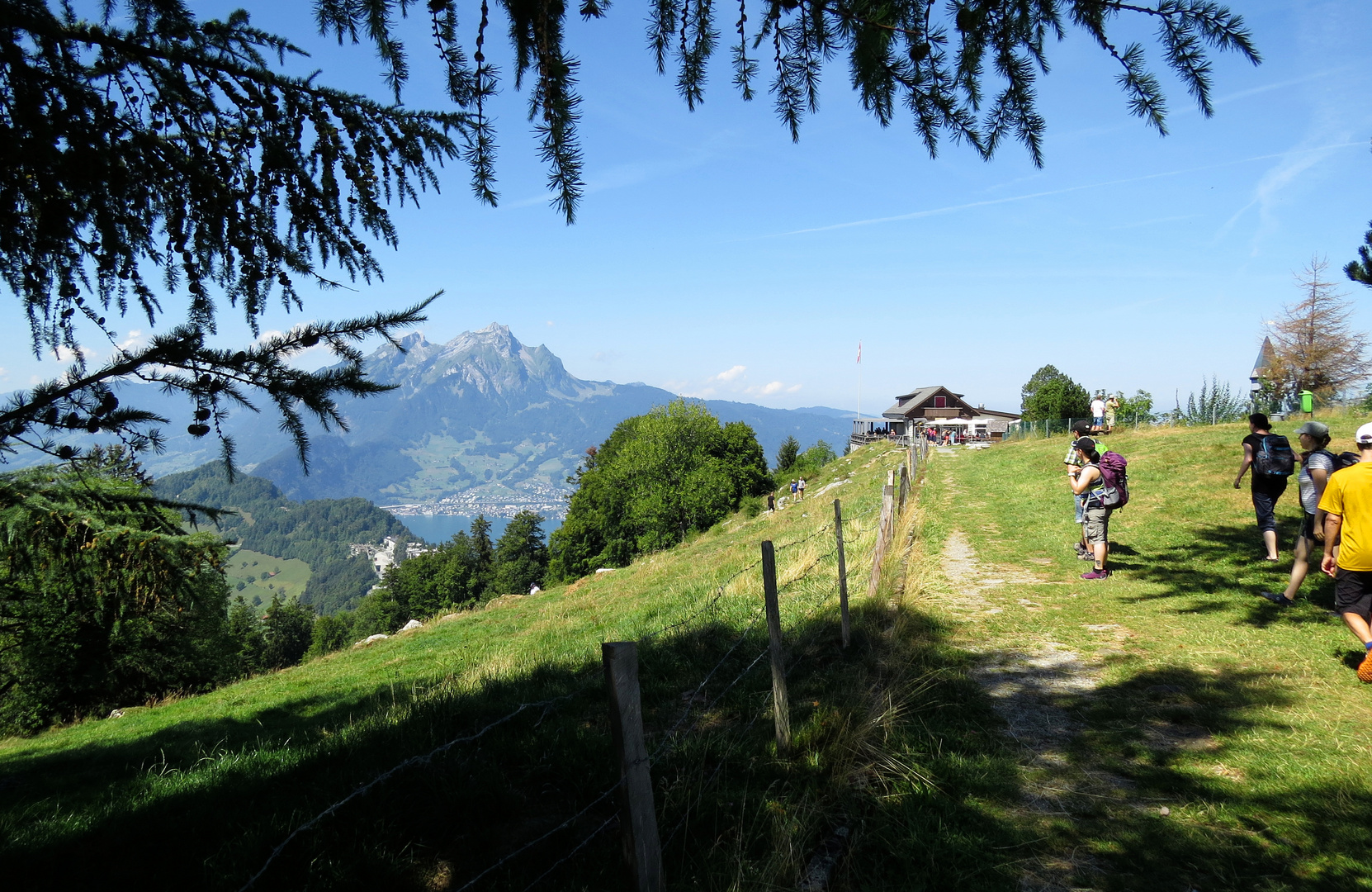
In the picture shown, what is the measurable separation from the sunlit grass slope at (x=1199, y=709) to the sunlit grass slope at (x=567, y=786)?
0.70 m

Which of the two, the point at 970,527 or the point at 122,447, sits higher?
the point at 122,447

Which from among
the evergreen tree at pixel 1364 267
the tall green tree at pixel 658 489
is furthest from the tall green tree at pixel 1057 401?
the evergreen tree at pixel 1364 267

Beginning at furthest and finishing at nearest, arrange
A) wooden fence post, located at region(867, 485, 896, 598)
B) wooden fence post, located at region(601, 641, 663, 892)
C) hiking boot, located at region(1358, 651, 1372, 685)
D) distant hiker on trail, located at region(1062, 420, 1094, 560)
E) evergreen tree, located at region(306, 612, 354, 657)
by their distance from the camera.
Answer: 1. evergreen tree, located at region(306, 612, 354, 657)
2. distant hiker on trail, located at region(1062, 420, 1094, 560)
3. wooden fence post, located at region(867, 485, 896, 598)
4. hiking boot, located at region(1358, 651, 1372, 685)
5. wooden fence post, located at region(601, 641, 663, 892)

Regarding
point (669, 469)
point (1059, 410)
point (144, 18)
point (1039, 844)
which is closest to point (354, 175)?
point (144, 18)

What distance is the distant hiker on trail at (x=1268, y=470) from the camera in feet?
29.3

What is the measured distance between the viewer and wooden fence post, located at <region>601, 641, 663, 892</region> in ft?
8.80

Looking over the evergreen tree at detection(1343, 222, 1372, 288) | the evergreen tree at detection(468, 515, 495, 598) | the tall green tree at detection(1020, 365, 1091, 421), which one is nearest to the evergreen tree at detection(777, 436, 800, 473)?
the tall green tree at detection(1020, 365, 1091, 421)

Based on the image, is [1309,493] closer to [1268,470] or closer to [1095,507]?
[1268,470]

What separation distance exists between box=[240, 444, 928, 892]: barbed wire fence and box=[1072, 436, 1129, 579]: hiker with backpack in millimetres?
2710

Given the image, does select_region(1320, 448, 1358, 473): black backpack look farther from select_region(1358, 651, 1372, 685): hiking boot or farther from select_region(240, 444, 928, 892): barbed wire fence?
select_region(240, 444, 928, 892): barbed wire fence

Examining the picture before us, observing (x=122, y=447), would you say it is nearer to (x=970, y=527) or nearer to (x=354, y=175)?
(x=354, y=175)

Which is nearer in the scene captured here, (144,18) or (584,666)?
(144,18)

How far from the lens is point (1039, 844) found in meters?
3.72

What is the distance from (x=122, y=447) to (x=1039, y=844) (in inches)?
204
